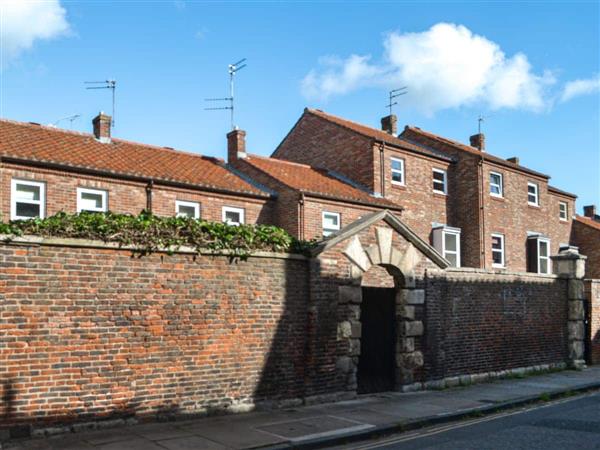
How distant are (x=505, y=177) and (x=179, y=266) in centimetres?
2405

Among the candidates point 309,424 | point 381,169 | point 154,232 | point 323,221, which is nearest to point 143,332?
point 154,232

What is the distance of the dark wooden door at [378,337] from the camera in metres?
12.9

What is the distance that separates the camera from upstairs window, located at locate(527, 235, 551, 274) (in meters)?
31.1

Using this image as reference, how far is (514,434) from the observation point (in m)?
9.43

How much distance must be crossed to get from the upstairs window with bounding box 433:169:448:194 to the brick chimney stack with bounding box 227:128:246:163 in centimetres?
924

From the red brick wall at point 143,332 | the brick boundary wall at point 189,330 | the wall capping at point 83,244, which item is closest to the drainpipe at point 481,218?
the brick boundary wall at point 189,330

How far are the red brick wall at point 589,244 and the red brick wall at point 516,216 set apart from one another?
2379 mm

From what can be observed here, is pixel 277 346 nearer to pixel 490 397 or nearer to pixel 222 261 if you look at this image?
pixel 222 261

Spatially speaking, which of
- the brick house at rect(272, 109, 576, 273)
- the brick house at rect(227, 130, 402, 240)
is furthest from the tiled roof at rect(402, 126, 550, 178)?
the brick house at rect(227, 130, 402, 240)

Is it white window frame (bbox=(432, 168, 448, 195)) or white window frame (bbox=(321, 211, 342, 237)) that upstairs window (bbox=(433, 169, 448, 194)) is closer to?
white window frame (bbox=(432, 168, 448, 195))

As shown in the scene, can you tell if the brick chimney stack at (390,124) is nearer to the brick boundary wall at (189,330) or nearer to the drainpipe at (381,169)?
the drainpipe at (381,169)

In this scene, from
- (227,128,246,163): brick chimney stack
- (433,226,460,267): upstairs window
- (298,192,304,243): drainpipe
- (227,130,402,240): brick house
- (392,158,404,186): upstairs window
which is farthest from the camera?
(433,226,460,267): upstairs window

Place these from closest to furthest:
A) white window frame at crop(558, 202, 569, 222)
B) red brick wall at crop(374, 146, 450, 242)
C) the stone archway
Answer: the stone archway < red brick wall at crop(374, 146, 450, 242) < white window frame at crop(558, 202, 569, 222)

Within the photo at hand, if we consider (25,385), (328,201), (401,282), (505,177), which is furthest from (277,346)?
(505,177)
